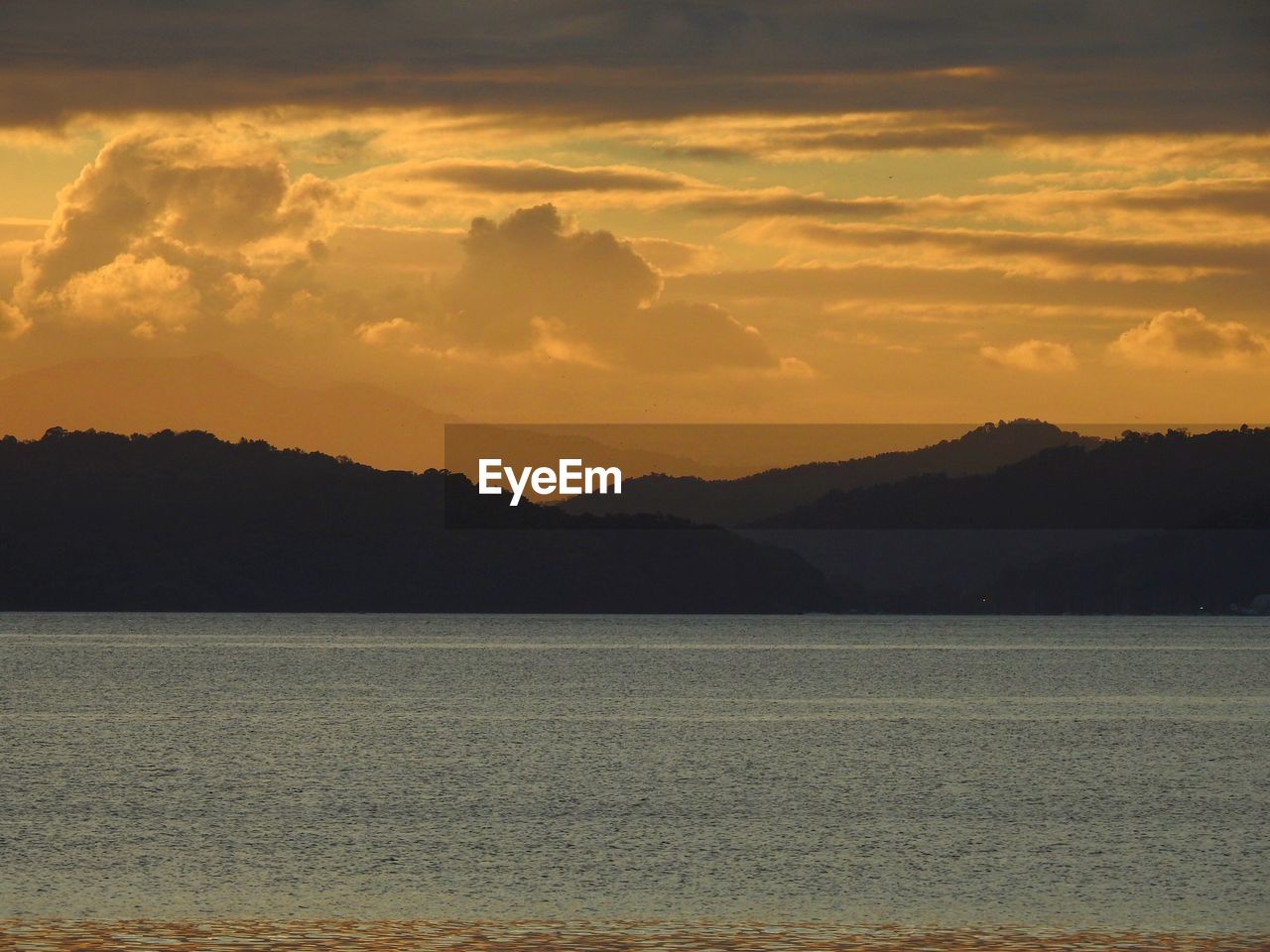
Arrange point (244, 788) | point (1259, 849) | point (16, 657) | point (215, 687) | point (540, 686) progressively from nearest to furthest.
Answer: point (1259, 849)
point (244, 788)
point (215, 687)
point (540, 686)
point (16, 657)

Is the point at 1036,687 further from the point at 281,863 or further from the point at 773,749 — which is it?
the point at 281,863

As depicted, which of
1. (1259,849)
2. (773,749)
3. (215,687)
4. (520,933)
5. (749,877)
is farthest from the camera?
(215,687)

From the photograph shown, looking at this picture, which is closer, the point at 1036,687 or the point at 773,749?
the point at 773,749

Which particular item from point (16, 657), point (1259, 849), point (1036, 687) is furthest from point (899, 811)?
point (16, 657)

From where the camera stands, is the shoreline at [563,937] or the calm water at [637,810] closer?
the shoreline at [563,937]

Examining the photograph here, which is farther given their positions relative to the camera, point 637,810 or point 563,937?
point 637,810

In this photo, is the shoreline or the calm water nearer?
the shoreline

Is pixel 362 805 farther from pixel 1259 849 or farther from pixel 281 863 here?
pixel 1259 849
